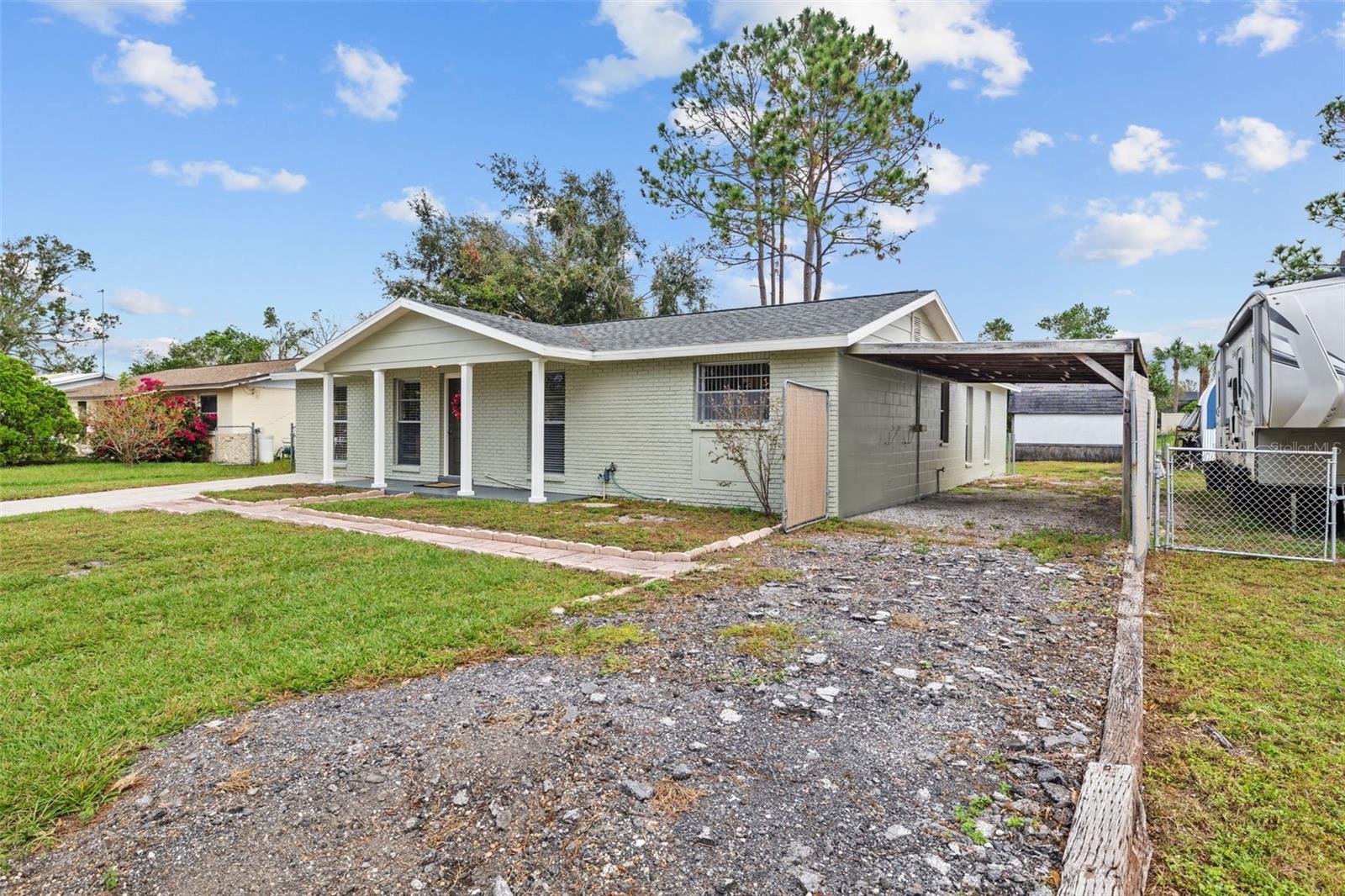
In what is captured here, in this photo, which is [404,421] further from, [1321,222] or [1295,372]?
[1321,222]

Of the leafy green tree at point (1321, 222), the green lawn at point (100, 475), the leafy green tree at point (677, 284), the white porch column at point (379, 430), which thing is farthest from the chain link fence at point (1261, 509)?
the leafy green tree at point (677, 284)

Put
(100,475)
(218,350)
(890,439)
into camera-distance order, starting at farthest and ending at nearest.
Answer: (218,350)
(100,475)
(890,439)

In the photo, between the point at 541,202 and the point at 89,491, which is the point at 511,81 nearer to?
the point at 541,202

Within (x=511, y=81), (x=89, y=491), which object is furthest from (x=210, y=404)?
(x=511, y=81)

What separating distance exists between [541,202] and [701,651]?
89.3ft

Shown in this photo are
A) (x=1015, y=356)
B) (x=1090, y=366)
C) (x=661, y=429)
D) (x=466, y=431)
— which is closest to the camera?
(x=1090, y=366)

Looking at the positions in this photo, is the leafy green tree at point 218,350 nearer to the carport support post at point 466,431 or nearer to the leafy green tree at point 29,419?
the leafy green tree at point 29,419

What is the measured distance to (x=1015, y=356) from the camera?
9008 millimetres

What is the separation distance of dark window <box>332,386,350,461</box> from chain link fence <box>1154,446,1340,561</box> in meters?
15.1

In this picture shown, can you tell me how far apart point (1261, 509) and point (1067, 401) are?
1788 centimetres

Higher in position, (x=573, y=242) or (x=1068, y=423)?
(x=573, y=242)

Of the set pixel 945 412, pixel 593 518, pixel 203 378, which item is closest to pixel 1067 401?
pixel 945 412

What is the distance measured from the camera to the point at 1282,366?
7.70 metres

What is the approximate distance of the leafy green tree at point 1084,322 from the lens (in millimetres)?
50531
